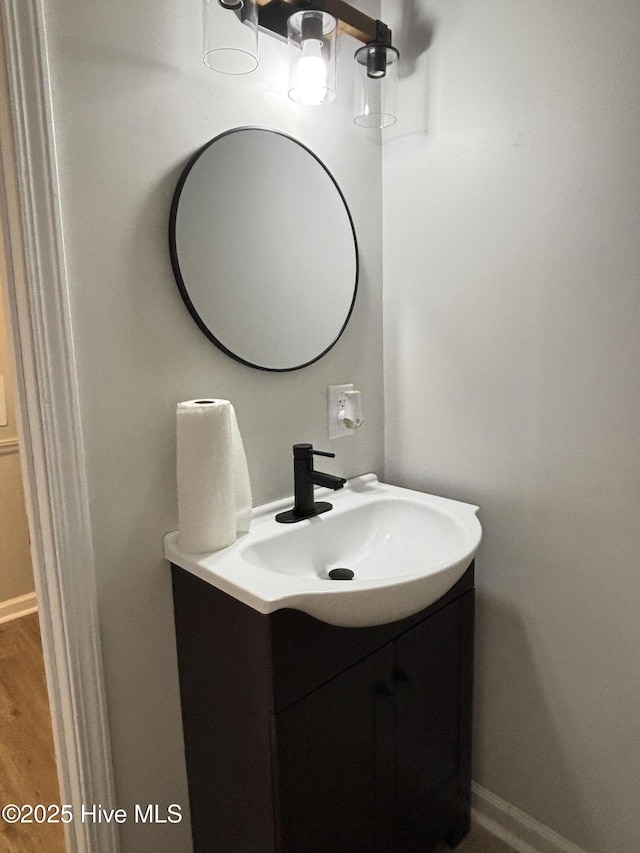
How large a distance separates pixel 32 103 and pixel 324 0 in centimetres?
66

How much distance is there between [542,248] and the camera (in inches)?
46.9

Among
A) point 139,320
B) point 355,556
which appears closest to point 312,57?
point 139,320

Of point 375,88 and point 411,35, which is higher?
point 411,35

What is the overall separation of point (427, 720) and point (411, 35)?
65.7 inches

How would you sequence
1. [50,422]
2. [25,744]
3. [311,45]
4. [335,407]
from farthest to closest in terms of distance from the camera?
A: 1. [25,744]
2. [335,407]
3. [311,45]
4. [50,422]

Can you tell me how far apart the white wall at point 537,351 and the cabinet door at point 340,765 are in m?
0.43

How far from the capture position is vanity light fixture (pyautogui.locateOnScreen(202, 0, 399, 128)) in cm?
108

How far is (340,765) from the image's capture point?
1034mm

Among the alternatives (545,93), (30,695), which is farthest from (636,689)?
(30,695)

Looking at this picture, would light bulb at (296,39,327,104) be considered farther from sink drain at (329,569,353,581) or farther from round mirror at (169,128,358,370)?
sink drain at (329,569,353,581)

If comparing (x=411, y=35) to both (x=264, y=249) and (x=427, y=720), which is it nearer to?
(x=264, y=249)

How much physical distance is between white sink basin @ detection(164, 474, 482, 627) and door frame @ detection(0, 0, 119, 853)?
0.21 meters

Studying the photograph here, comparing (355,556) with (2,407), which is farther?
(2,407)

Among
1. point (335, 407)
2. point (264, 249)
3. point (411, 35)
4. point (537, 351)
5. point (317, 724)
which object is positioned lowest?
point (317, 724)
